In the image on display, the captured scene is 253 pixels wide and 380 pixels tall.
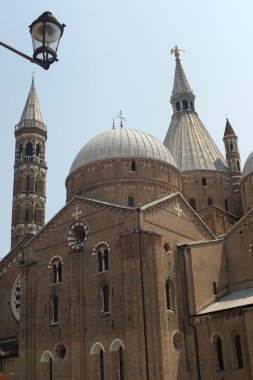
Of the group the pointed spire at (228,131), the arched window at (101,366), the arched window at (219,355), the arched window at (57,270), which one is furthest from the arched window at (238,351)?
the pointed spire at (228,131)

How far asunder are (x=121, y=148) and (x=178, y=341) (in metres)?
13.2

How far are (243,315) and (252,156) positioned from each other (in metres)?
14.7

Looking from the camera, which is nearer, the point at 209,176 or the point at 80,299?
the point at 80,299

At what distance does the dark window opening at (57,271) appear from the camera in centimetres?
2855

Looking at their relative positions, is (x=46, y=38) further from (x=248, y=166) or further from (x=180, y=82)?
(x=180, y=82)

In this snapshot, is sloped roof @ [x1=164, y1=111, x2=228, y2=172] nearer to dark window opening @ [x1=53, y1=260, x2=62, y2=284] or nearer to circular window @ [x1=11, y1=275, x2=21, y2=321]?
dark window opening @ [x1=53, y1=260, x2=62, y2=284]

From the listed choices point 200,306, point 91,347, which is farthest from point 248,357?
point 91,347

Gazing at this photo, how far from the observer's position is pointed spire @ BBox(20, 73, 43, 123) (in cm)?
5009

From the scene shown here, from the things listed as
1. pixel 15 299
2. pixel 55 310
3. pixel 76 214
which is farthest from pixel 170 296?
pixel 15 299

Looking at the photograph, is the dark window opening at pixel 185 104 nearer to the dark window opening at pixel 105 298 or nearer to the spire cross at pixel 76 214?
the spire cross at pixel 76 214

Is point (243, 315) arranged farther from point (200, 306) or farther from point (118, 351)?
point (118, 351)

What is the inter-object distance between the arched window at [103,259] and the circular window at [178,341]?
198 inches

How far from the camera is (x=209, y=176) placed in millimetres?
38906

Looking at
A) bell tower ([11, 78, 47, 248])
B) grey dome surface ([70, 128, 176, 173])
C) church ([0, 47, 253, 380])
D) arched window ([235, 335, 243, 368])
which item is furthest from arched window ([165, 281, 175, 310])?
bell tower ([11, 78, 47, 248])
